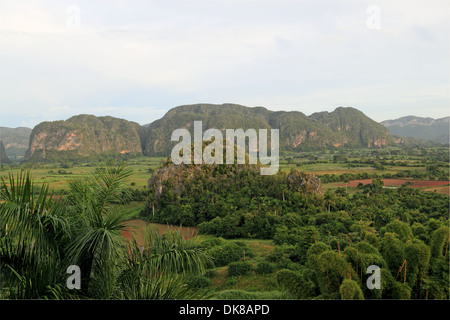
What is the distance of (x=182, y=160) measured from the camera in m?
26.4

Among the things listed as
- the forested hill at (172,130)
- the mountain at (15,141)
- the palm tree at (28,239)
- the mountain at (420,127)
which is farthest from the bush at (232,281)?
the mountain at (420,127)

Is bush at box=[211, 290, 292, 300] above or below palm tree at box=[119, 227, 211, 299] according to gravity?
below

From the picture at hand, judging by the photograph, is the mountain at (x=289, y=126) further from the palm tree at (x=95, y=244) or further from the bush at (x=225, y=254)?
the palm tree at (x=95, y=244)

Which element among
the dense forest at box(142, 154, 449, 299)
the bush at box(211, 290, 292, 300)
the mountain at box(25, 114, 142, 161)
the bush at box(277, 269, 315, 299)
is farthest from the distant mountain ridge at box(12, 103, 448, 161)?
the bush at box(277, 269, 315, 299)

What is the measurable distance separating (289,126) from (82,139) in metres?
60.7

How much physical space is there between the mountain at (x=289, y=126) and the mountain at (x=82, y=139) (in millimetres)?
6191

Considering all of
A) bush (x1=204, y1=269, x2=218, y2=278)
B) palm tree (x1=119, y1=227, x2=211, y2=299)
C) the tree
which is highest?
palm tree (x1=119, y1=227, x2=211, y2=299)

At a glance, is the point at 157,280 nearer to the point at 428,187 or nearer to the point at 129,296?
the point at 129,296

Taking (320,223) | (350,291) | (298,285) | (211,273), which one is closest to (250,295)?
(298,285)

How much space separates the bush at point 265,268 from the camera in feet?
36.9

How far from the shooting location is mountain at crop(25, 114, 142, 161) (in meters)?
66.2

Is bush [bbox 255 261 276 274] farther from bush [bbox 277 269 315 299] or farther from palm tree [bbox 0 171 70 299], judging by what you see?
palm tree [bbox 0 171 70 299]
